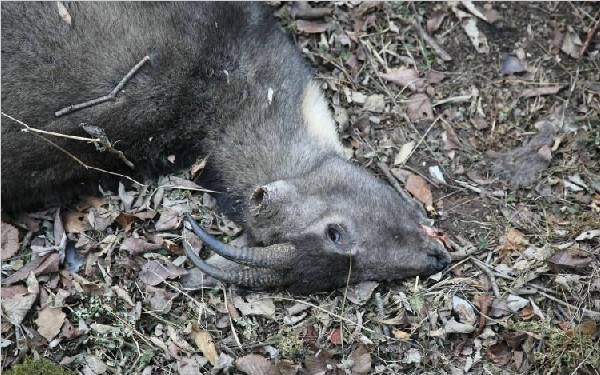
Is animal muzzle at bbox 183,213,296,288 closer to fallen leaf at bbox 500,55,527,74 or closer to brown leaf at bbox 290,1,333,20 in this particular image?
brown leaf at bbox 290,1,333,20

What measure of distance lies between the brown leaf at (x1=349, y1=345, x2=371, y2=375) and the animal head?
1.97ft

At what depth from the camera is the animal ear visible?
6.23 meters

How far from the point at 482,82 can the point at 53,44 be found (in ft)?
13.1

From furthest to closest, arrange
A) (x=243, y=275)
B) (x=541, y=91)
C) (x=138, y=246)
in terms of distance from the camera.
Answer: (x=541, y=91) < (x=138, y=246) < (x=243, y=275)

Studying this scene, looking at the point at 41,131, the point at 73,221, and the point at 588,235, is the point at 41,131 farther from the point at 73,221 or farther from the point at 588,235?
the point at 588,235

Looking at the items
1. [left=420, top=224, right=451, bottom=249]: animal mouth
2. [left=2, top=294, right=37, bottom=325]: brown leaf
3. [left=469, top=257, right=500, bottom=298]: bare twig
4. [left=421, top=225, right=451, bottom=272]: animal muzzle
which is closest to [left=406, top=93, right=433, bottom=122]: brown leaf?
[left=420, top=224, right=451, bottom=249]: animal mouth

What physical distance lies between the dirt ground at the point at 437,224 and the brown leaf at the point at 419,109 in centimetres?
2

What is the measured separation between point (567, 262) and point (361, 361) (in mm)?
1850

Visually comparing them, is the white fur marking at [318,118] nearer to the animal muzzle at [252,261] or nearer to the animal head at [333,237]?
the animal head at [333,237]

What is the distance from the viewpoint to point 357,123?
735cm

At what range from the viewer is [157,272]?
6504 mm

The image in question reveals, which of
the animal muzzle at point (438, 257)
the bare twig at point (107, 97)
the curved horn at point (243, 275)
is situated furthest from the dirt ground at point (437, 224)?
the bare twig at point (107, 97)

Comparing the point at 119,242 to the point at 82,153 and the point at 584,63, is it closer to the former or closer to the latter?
the point at 82,153

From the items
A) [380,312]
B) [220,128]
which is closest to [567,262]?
[380,312]
